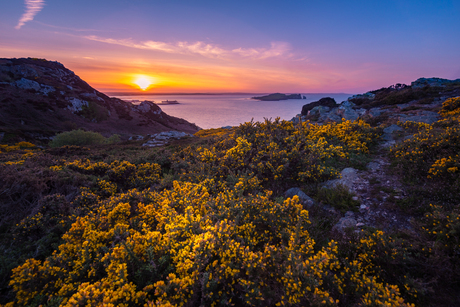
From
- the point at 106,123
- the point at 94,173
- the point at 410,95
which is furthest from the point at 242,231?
the point at 106,123

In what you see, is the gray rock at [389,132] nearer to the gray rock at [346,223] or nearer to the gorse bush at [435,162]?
the gorse bush at [435,162]

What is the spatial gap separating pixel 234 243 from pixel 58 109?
7666 centimetres

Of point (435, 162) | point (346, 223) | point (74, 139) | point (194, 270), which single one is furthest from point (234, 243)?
point (74, 139)

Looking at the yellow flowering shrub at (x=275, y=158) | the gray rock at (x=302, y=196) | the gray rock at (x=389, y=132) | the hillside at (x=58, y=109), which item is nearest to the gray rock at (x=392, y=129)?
the gray rock at (x=389, y=132)

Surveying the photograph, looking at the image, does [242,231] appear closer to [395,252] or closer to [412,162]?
[395,252]

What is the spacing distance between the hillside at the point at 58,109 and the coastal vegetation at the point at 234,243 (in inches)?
1744

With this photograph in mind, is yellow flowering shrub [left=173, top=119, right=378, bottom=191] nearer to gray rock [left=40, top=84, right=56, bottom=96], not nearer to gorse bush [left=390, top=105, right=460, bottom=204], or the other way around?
gorse bush [left=390, top=105, right=460, bottom=204]

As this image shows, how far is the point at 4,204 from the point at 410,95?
1713 inches

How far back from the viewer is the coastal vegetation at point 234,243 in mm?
2852

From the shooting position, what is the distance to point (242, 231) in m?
4.14

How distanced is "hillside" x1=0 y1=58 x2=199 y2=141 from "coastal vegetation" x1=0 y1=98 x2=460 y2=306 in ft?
145

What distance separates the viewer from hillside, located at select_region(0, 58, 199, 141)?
46.0 meters

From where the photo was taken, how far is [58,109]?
55375mm

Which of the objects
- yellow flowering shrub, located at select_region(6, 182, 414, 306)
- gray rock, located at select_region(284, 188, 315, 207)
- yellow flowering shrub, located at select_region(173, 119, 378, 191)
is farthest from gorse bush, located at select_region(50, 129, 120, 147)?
gray rock, located at select_region(284, 188, 315, 207)
